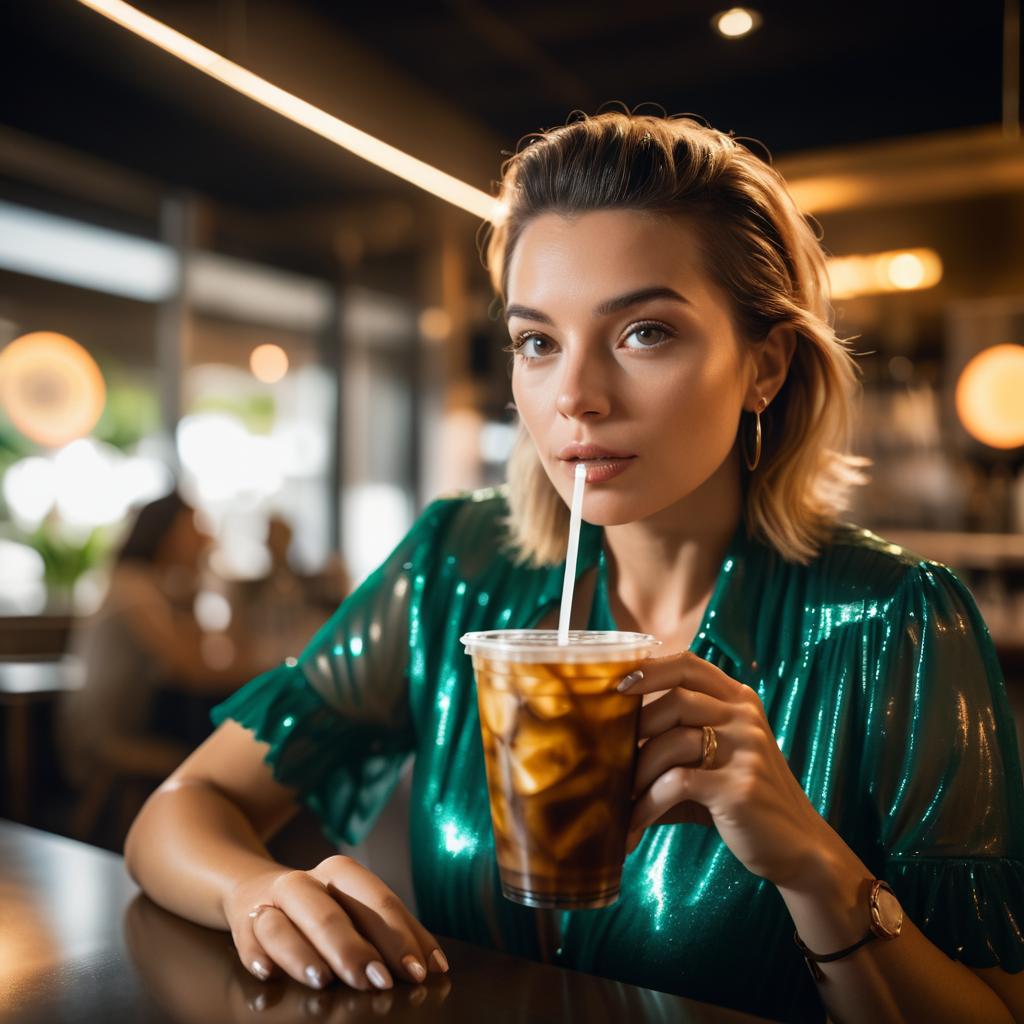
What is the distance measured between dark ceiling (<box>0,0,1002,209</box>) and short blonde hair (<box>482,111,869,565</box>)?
3.46m

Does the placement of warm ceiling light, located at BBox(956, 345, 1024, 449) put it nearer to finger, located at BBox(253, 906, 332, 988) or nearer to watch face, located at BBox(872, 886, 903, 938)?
watch face, located at BBox(872, 886, 903, 938)

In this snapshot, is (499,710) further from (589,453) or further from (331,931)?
(589,453)

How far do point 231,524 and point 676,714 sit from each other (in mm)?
6559

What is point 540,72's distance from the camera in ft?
17.5

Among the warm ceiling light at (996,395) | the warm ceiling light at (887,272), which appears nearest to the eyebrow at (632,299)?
the warm ceiling light at (996,395)

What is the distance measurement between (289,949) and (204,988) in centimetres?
7

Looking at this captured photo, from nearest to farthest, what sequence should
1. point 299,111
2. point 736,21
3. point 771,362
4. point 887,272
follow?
point 771,362, point 299,111, point 736,21, point 887,272

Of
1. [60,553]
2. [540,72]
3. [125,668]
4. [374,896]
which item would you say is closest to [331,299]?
[60,553]

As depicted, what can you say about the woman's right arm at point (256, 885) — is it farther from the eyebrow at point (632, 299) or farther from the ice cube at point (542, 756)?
the eyebrow at point (632, 299)

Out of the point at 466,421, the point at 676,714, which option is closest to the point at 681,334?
the point at 676,714

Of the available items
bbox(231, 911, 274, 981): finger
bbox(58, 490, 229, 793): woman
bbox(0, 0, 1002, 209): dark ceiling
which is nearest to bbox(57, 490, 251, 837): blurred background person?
bbox(58, 490, 229, 793): woman

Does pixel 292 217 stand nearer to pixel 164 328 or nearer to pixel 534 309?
pixel 164 328

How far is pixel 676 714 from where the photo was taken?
2.81 feet

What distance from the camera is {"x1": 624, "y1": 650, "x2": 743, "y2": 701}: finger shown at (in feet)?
2.68
